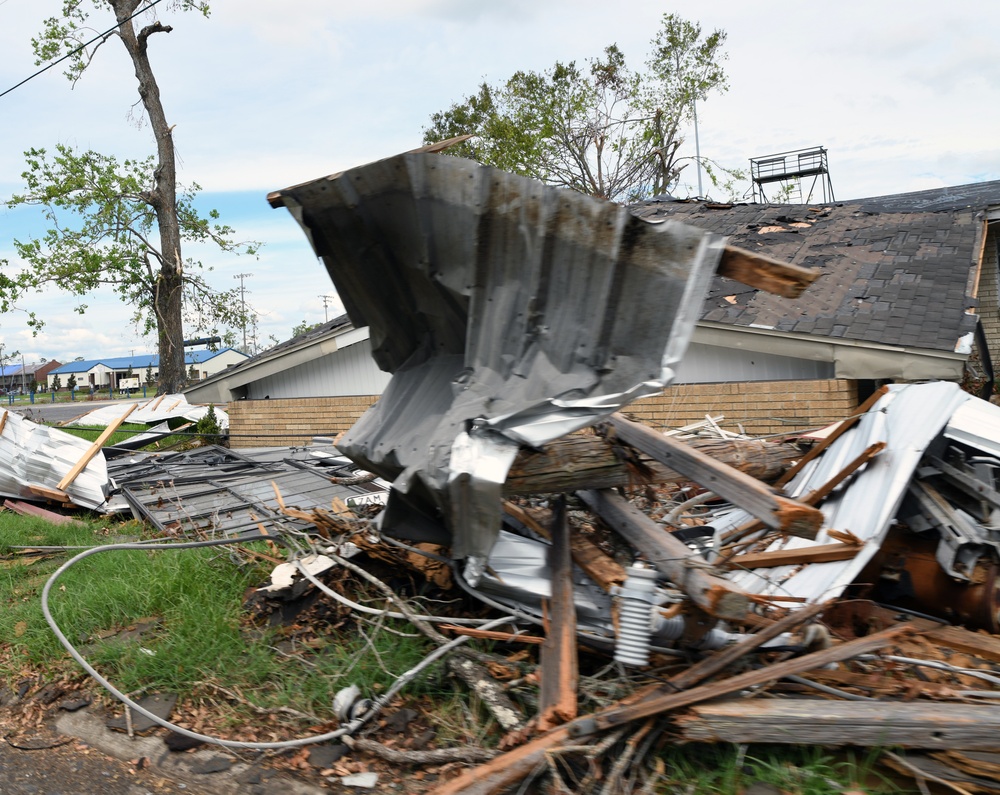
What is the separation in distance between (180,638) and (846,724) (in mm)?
3676

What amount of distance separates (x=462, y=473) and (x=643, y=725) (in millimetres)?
1248

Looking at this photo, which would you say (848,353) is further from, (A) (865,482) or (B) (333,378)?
(B) (333,378)

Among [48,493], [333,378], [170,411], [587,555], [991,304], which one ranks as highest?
[991,304]

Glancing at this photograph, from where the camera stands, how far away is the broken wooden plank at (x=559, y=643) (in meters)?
3.19

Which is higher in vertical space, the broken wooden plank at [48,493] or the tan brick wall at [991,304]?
the tan brick wall at [991,304]

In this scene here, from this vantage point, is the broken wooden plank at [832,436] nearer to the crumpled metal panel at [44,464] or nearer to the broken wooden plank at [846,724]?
the broken wooden plank at [846,724]

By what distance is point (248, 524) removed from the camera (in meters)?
7.27

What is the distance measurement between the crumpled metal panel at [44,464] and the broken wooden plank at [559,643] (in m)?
7.68

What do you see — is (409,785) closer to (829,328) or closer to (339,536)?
(339,536)

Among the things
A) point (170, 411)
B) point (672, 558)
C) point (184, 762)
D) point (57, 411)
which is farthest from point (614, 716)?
point (57, 411)

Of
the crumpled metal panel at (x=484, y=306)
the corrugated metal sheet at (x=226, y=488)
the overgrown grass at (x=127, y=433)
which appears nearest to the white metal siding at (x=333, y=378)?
the corrugated metal sheet at (x=226, y=488)

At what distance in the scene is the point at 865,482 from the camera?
445cm

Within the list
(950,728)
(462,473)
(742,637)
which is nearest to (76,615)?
(462,473)

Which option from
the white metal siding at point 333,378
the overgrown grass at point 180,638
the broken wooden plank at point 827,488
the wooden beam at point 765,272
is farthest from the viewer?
the white metal siding at point 333,378
